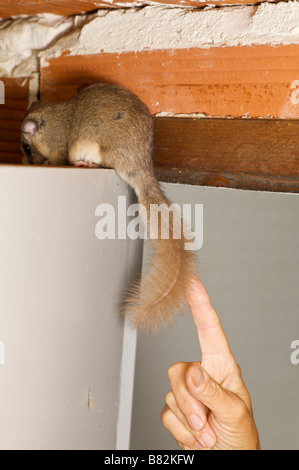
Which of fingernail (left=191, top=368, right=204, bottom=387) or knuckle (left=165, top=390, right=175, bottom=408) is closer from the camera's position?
fingernail (left=191, top=368, right=204, bottom=387)

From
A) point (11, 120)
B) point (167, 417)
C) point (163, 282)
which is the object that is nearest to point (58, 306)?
point (163, 282)

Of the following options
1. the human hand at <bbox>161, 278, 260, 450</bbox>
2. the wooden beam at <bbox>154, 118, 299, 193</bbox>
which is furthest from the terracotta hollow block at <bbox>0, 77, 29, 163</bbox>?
the human hand at <bbox>161, 278, 260, 450</bbox>

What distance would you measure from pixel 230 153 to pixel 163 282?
325 millimetres

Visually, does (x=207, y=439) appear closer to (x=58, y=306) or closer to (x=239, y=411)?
(x=239, y=411)

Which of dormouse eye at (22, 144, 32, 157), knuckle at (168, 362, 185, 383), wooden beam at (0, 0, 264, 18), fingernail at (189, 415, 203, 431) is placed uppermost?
wooden beam at (0, 0, 264, 18)

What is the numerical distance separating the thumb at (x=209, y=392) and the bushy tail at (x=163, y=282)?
11cm

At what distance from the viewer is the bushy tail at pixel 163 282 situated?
0.93 meters

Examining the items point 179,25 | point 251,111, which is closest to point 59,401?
point 251,111

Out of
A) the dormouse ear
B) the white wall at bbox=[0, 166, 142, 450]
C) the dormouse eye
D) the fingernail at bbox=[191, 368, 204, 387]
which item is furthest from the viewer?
the dormouse eye

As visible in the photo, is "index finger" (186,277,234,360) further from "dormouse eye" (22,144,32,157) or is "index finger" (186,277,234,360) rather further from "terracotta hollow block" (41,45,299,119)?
"dormouse eye" (22,144,32,157)

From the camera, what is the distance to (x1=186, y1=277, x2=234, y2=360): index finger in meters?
1.00

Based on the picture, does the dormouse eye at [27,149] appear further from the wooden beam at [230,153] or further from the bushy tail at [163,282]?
the bushy tail at [163,282]

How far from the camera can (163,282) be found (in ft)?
3.12

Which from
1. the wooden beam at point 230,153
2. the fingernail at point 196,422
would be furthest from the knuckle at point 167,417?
the wooden beam at point 230,153
